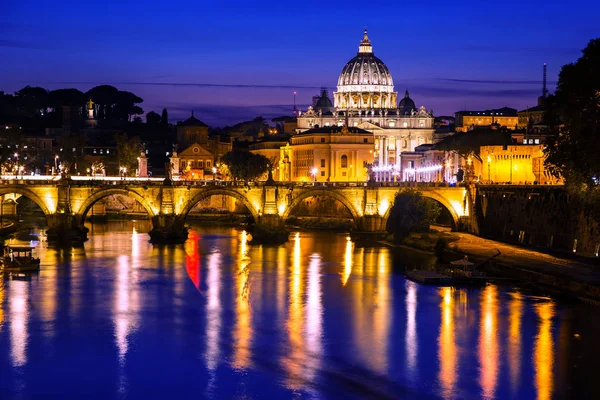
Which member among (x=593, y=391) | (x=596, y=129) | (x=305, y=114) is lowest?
(x=593, y=391)

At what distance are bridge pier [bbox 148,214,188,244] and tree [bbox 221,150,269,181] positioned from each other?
102 ft

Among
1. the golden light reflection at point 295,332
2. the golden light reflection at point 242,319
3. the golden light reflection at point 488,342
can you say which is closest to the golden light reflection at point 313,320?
the golden light reflection at point 295,332

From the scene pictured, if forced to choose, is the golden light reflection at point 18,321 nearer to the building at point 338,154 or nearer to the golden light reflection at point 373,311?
the golden light reflection at point 373,311

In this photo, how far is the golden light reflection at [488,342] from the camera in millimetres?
29047

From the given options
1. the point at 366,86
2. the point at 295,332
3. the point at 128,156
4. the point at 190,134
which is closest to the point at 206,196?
the point at 295,332

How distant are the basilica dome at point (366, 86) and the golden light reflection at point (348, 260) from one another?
3304 inches

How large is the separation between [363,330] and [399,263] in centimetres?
1806

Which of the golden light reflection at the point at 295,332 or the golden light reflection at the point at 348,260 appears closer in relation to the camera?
the golden light reflection at the point at 295,332

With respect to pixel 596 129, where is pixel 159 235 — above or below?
below

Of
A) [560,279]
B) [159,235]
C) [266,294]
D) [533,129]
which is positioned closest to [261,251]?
[159,235]

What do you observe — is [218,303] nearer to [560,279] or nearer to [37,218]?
[560,279]

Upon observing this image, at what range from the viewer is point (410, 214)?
6344 centimetres

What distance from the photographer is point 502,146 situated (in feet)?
267

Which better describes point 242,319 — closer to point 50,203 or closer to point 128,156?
point 50,203
